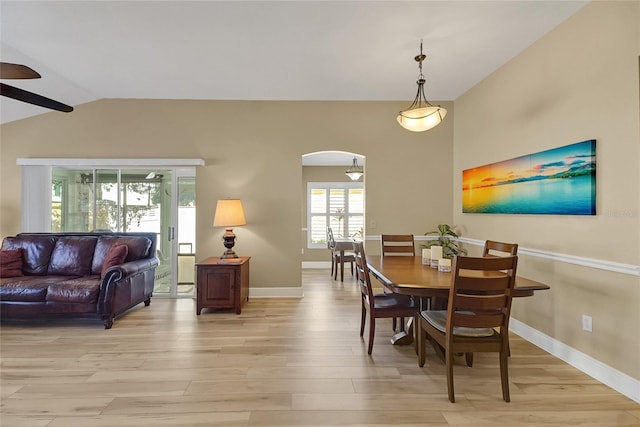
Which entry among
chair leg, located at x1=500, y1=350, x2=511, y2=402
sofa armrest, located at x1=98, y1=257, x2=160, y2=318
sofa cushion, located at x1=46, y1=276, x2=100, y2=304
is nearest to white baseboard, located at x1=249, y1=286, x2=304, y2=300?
sofa armrest, located at x1=98, y1=257, x2=160, y2=318

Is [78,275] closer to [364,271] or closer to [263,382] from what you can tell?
[263,382]

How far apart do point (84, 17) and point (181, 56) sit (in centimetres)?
87

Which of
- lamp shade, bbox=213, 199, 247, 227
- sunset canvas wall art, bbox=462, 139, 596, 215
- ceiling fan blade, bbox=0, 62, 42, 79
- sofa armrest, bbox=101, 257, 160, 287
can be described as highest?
ceiling fan blade, bbox=0, 62, 42, 79

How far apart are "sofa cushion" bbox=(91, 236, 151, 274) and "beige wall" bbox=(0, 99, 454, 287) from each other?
2.60 ft

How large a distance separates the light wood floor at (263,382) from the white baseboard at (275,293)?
118 cm

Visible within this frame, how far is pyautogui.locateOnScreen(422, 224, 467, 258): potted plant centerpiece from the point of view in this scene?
4617 mm

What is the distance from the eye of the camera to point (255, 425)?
6.40 feet

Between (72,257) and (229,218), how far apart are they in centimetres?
200

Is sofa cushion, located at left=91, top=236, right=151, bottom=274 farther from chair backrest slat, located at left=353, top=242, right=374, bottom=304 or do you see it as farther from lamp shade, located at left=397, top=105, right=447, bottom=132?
lamp shade, located at left=397, top=105, right=447, bottom=132

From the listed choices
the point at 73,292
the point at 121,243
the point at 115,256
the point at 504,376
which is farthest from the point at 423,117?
the point at 73,292

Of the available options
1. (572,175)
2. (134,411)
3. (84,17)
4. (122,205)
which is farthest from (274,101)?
(134,411)

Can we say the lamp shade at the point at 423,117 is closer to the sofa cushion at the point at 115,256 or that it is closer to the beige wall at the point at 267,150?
the beige wall at the point at 267,150

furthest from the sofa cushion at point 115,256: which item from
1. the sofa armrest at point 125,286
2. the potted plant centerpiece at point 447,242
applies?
the potted plant centerpiece at point 447,242

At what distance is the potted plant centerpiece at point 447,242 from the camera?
4.62 m
